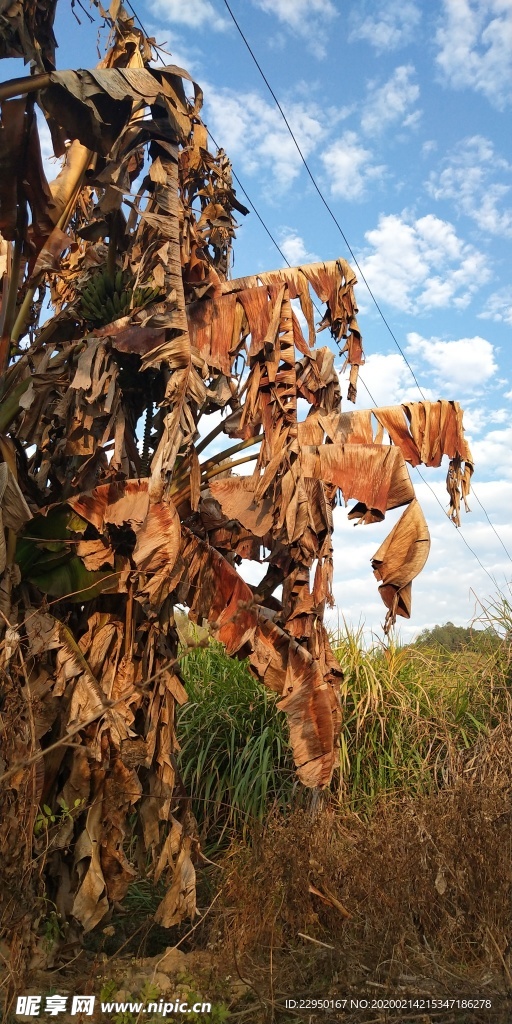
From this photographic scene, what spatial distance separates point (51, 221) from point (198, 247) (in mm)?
1059

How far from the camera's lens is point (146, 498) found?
4.27m

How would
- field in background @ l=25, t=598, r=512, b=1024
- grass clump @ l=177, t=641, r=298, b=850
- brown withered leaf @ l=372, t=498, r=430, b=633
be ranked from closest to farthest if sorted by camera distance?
field in background @ l=25, t=598, r=512, b=1024 → brown withered leaf @ l=372, t=498, r=430, b=633 → grass clump @ l=177, t=641, r=298, b=850

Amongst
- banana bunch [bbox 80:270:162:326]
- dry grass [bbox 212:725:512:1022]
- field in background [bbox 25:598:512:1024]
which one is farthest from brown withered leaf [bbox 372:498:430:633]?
banana bunch [bbox 80:270:162:326]

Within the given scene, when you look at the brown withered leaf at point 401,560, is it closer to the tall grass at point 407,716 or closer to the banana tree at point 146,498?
the banana tree at point 146,498

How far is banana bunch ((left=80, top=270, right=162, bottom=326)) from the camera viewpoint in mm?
5684

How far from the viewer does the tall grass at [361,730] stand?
22.7 ft

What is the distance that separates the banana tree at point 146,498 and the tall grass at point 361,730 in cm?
211

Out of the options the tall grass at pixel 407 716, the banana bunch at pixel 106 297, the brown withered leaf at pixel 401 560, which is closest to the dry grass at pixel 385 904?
the brown withered leaf at pixel 401 560

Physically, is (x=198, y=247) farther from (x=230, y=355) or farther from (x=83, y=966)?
(x=83, y=966)

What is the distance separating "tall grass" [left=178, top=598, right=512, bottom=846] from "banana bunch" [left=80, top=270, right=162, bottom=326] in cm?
392

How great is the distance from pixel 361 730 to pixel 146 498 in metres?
4.01

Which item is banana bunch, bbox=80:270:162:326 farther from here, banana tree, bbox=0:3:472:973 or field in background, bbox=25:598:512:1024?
field in background, bbox=25:598:512:1024

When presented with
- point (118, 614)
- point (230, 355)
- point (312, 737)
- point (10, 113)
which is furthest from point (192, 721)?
point (10, 113)

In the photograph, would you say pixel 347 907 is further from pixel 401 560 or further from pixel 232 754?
pixel 232 754
